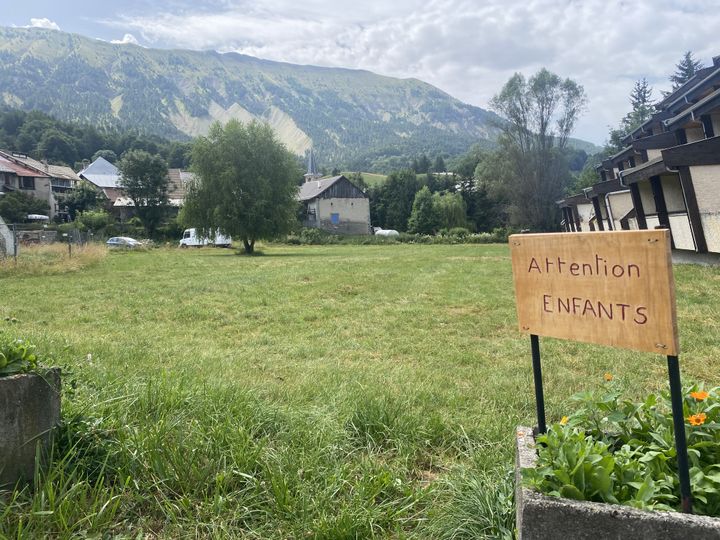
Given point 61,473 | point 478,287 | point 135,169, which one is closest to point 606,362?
point 61,473

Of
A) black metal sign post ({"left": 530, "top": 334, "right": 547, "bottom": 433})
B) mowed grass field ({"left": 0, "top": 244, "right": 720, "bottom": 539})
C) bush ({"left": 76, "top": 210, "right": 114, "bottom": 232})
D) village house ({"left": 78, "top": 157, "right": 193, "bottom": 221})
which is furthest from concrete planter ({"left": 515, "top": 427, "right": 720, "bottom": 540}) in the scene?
bush ({"left": 76, "top": 210, "right": 114, "bottom": 232})

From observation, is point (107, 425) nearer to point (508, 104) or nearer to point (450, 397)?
point (450, 397)

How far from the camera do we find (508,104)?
159ft

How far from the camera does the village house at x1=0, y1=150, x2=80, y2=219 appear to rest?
62.6 metres

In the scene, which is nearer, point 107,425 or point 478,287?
point 107,425

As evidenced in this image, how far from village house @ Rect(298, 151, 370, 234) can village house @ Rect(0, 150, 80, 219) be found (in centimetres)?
3427

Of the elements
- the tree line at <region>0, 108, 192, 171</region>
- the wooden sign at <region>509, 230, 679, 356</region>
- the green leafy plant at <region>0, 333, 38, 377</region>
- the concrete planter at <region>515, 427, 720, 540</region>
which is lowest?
the concrete planter at <region>515, 427, 720, 540</region>

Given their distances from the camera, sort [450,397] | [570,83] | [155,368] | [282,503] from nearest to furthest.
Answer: [282,503] < [450,397] < [155,368] < [570,83]

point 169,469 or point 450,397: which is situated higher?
point 169,469

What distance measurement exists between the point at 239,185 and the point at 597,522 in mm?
36486

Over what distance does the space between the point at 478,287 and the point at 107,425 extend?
12184 millimetres

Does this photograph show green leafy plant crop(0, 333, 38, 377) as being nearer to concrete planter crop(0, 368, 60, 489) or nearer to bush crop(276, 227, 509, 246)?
concrete planter crop(0, 368, 60, 489)

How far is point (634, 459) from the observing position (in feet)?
6.32

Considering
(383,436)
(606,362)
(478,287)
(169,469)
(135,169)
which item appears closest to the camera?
(169,469)
